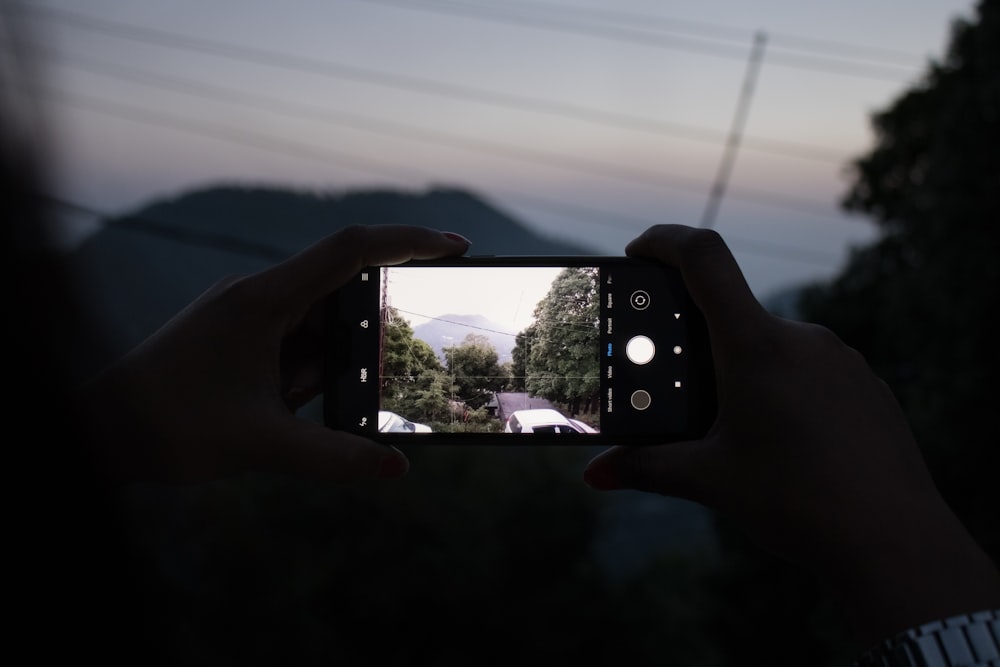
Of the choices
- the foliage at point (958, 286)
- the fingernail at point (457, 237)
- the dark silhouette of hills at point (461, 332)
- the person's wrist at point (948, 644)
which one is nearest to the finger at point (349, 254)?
the fingernail at point (457, 237)

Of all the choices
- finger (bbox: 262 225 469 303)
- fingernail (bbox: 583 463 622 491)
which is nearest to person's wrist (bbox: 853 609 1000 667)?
fingernail (bbox: 583 463 622 491)

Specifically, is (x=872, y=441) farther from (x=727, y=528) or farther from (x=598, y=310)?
(x=727, y=528)

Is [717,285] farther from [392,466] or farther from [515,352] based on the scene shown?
[392,466]

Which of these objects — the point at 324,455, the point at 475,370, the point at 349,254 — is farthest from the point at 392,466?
the point at 349,254

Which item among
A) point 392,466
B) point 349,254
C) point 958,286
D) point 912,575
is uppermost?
point 349,254

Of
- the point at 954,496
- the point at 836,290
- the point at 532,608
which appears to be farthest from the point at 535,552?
the point at 954,496

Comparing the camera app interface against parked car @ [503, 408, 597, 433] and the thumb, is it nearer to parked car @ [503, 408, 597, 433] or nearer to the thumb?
parked car @ [503, 408, 597, 433]
